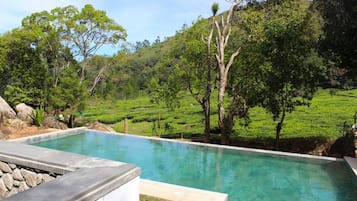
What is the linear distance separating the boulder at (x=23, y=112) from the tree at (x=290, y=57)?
978 centimetres

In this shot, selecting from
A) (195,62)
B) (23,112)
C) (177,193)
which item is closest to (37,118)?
(23,112)

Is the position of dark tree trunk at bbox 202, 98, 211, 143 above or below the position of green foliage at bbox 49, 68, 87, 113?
below

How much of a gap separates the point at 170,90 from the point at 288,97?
522 cm

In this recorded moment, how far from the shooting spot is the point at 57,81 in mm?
16234

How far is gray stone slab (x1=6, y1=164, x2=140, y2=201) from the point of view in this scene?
80.7 inches

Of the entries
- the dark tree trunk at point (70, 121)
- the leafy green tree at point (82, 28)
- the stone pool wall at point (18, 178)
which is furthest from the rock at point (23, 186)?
the leafy green tree at point (82, 28)

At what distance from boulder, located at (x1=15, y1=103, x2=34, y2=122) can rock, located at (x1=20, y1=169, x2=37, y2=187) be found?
35.1 feet

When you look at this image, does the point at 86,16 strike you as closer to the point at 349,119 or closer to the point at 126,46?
the point at 126,46

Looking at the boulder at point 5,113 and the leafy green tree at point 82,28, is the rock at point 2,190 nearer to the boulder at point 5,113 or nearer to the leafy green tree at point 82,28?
the boulder at point 5,113

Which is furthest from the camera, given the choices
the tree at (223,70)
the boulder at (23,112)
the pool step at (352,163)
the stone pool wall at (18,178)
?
the boulder at (23,112)

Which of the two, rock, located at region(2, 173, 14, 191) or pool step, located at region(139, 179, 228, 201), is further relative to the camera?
pool step, located at region(139, 179, 228, 201)

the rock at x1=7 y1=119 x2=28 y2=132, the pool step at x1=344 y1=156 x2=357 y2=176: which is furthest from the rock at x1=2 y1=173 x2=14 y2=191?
the rock at x1=7 y1=119 x2=28 y2=132

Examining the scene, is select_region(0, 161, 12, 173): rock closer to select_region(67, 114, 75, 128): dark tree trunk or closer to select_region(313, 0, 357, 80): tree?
select_region(313, 0, 357, 80): tree

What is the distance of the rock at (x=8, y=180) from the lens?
131 inches
